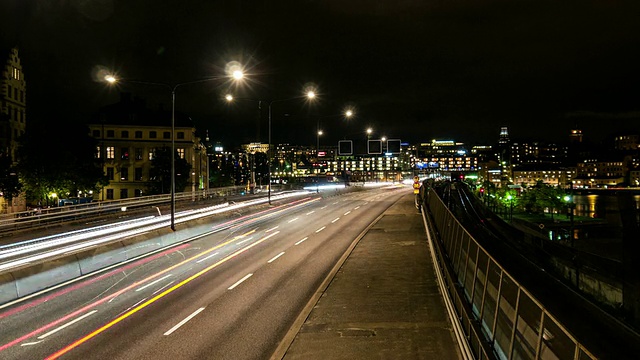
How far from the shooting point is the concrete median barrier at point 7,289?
14.1 metres

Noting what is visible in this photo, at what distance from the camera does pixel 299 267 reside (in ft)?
63.0

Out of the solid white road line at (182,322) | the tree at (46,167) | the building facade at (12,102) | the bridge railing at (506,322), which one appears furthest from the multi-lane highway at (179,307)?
the building facade at (12,102)

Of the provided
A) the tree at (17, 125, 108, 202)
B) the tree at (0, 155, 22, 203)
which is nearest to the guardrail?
the tree at (0, 155, 22, 203)

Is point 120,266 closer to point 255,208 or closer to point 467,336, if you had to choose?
point 467,336

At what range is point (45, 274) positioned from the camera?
1606 cm

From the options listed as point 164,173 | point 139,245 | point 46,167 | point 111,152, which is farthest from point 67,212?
point 111,152

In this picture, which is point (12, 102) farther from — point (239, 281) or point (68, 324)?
point (68, 324)

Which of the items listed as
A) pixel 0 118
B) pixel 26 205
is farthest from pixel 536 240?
pixel 0 118

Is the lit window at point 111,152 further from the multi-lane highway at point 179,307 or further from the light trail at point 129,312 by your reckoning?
the light trail at point 129,312

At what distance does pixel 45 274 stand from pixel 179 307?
5943 millimetres

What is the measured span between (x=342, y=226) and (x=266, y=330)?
72.7 ft

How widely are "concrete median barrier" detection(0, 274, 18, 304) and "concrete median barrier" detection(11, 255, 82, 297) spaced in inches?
6.2

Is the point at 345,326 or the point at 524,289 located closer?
the point at 524,289

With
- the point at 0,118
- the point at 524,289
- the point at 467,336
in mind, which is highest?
the point at 0,118
